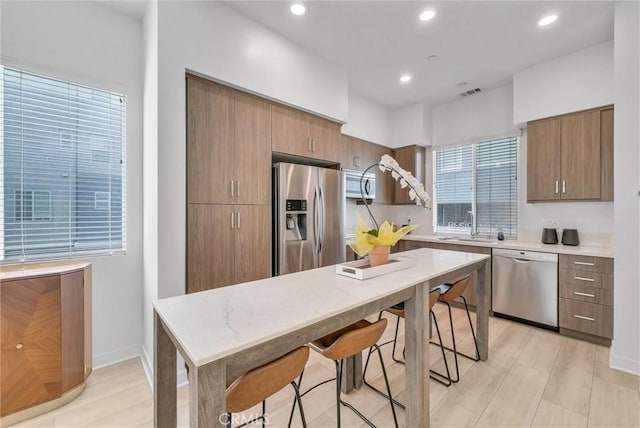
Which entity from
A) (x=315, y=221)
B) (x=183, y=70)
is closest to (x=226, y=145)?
(x=183, y=70)

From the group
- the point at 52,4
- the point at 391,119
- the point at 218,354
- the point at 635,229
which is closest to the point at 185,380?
the point at 218,354

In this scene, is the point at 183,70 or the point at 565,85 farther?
the point at 565,85

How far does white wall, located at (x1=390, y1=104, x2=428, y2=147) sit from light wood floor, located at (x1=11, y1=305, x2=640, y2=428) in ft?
10.4

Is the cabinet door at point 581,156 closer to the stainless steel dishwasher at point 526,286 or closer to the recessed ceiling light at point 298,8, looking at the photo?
the stainless steel dishwasher at point 526,286

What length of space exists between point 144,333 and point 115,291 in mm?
455

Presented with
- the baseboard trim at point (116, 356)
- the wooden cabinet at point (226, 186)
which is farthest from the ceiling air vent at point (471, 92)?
the baseboard trim at point (116, 356)

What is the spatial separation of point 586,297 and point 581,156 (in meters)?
1.48

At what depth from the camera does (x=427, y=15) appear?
94.6 inches

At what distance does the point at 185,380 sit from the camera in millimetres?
2066

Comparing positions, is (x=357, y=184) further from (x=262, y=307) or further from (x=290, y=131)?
(x=262, y=307)

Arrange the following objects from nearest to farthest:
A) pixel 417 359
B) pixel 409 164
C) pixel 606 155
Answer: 1. pixel 417 359
2. pixel 606 155
3. pixel 409 164

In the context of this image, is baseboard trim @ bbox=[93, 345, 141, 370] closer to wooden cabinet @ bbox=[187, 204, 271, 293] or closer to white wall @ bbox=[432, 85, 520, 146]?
wooden cabinet @ bbox=[187, 204, 271, 293]

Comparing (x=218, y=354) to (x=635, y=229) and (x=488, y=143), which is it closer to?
(x=635, y=229)

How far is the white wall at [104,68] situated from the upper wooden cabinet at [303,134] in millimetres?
1264
